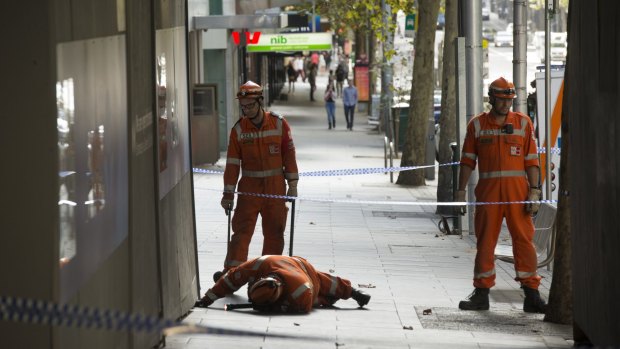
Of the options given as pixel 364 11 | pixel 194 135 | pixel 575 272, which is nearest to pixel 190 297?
pixel 575 272

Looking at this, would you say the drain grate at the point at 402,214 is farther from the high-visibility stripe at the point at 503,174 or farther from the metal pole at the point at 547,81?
the high-visibility stripe at the point at 503,174

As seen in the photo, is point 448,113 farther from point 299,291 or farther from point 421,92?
point 299,291

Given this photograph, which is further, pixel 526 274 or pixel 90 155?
pixel 526 274

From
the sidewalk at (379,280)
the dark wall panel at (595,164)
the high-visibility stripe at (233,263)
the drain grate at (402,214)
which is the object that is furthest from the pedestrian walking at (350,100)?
the dark wall panel at (595,164)

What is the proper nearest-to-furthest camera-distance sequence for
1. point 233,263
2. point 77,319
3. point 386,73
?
point 77,319, point 233,263, point 386,73

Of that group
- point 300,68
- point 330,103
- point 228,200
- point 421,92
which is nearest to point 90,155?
point 228,200

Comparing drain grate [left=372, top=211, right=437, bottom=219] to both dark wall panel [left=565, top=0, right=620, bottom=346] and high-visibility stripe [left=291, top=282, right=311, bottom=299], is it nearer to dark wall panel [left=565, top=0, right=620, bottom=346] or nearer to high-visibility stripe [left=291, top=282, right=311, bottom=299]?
high-visibility stripe [left=291, top=282, right=311, bottom=299]

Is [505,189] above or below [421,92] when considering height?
below

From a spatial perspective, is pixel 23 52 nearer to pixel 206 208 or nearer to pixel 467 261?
pixel 467 261

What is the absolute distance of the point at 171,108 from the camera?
959cm

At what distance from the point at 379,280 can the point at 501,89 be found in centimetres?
264

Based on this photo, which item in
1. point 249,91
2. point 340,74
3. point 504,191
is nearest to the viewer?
point 504,191

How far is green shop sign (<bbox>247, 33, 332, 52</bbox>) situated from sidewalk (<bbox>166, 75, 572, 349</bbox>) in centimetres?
1415

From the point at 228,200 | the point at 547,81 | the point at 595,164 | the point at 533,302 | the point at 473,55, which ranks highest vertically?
the point at 473,55
